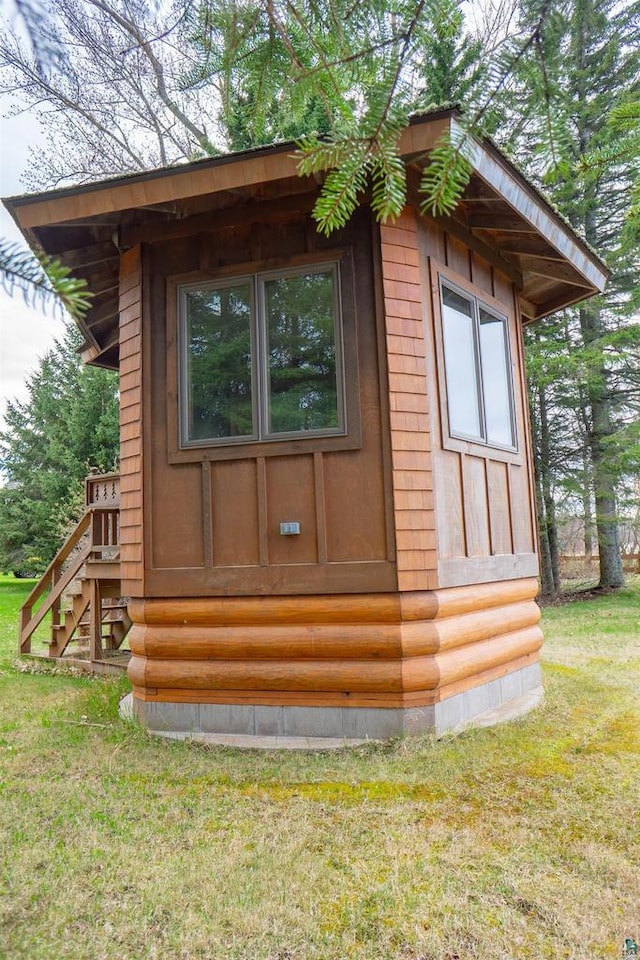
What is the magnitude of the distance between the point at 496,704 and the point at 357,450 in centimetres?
226

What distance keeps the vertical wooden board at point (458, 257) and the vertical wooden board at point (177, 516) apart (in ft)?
7.89

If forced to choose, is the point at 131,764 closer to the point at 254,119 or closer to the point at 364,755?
the point at 364,755

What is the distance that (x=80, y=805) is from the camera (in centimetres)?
325

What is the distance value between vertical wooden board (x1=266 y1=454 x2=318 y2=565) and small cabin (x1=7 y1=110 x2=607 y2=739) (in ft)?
0.04

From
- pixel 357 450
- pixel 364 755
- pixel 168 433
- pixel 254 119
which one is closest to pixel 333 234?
pixel 357 450

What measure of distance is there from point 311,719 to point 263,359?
240 centimetres

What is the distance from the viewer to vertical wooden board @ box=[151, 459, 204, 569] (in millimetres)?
4461

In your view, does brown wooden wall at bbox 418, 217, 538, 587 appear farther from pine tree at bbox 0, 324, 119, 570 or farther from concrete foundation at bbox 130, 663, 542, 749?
pine tree at bbox 0, 324, 119, 570

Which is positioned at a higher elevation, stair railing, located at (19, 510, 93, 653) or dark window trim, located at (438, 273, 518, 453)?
dark window trim, located at (438, 273, 518, 453)

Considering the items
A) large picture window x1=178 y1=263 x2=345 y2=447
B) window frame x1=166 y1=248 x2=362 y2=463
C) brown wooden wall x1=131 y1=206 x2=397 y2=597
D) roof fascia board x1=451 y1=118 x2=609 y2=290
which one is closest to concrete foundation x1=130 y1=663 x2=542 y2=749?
brown wooden wall x1=131 y1=206 x2=397 y2=597

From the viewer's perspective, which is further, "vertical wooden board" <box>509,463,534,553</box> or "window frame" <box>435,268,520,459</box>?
"vertical wooden board" <box>509,463,534,553</box>

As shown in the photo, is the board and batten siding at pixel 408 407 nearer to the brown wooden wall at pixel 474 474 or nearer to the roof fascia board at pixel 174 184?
the brown wooden wall at pixel 474 474

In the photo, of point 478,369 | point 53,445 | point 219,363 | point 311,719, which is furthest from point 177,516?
point 53,445

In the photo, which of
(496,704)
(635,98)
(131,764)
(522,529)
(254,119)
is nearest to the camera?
(635,98)
